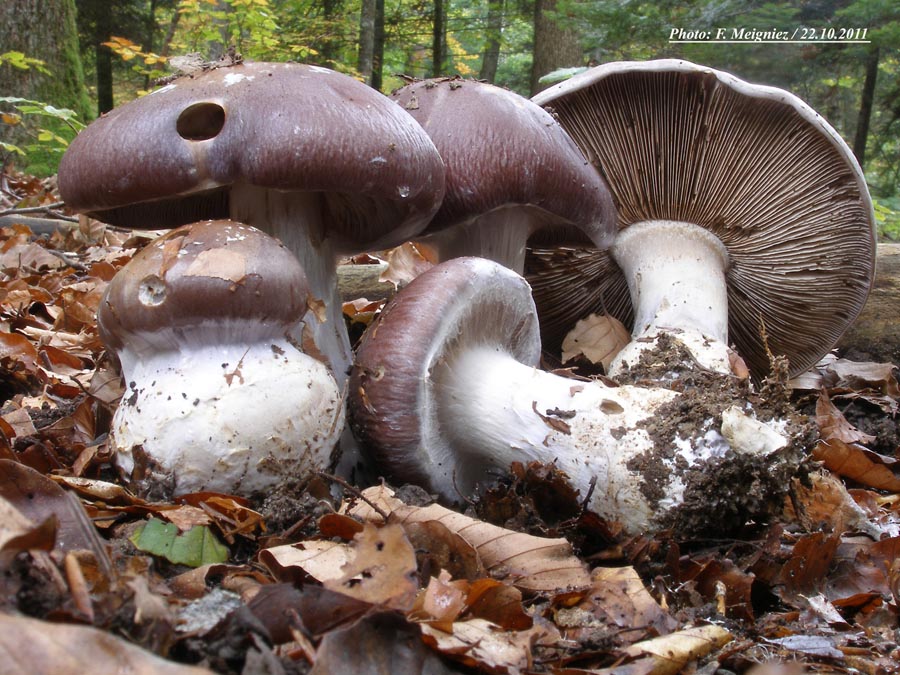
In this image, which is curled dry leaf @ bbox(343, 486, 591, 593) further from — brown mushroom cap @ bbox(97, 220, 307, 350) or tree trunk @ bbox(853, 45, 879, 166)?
tree trunk @ bbox(853, 45, 879, 166)

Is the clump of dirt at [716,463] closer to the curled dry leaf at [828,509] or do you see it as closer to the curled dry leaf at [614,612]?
the curled dry leaf at [828,509]

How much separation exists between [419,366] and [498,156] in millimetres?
875

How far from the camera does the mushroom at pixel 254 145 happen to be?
79.0 inches

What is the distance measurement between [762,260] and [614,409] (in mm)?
1786

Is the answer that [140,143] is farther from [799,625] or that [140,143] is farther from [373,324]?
[799,625]

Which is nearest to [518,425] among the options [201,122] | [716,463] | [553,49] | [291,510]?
[716,463]

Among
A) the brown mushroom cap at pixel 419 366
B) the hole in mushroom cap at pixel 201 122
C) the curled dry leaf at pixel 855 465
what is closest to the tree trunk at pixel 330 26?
the hole in mushroom cap at pixel 201 122

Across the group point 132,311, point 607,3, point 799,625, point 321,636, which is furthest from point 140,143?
point 607,3

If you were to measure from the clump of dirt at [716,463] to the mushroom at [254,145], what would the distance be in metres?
1.03

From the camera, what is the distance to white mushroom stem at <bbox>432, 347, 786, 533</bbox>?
209cm

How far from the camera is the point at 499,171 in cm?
259

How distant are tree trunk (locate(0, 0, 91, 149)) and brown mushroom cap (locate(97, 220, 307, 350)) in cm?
821

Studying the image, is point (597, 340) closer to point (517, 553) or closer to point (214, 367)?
point (517, 553)

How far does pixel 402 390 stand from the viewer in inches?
85.7
